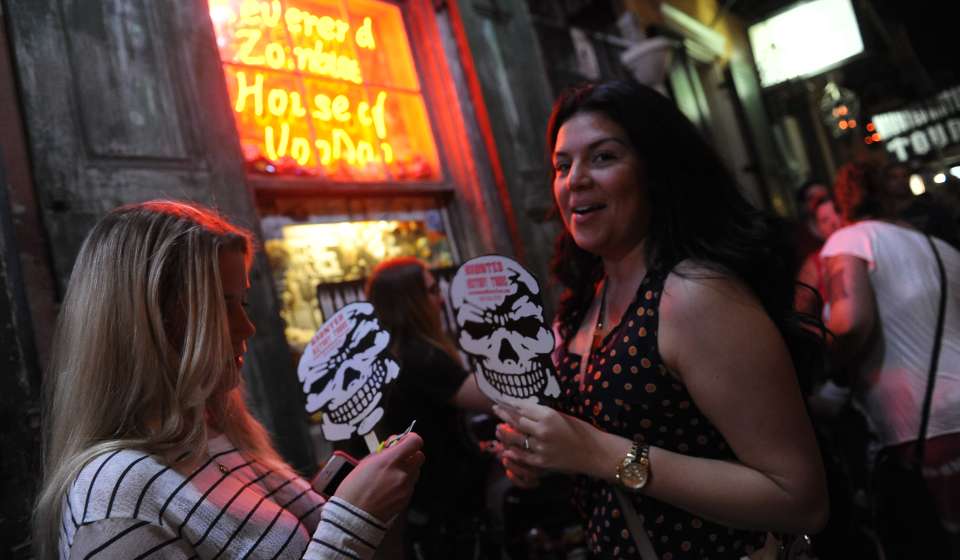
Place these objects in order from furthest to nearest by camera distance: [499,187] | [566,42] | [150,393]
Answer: [566,42] < [499,187] < [150,393]

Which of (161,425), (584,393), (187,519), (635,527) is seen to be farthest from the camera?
(584,393)

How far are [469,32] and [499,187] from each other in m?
1.23

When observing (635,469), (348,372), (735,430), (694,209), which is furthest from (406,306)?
(735,430)

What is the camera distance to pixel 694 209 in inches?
66.3

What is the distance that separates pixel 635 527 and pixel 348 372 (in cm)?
82

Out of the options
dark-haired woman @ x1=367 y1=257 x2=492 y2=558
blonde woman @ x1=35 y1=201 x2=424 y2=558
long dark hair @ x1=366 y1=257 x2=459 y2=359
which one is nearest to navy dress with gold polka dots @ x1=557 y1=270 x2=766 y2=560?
blonde woman @ x1=35 y1=201 x2=424 y2=558

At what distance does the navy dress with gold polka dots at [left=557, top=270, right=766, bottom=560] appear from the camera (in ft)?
4.89

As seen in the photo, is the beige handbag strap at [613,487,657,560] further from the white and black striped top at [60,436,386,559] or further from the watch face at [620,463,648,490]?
the white and black striped top at [60,436,386,559]

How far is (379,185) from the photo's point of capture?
4.32m

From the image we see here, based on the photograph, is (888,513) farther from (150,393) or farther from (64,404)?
(64,404)

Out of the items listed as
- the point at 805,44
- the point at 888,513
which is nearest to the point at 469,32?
the point at 888,513

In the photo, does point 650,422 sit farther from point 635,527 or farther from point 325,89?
point 325,89

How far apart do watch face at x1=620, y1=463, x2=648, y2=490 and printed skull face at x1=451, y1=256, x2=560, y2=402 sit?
250mm

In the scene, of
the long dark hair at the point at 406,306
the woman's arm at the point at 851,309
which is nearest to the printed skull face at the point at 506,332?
the long dark hair at the point at 406,306
